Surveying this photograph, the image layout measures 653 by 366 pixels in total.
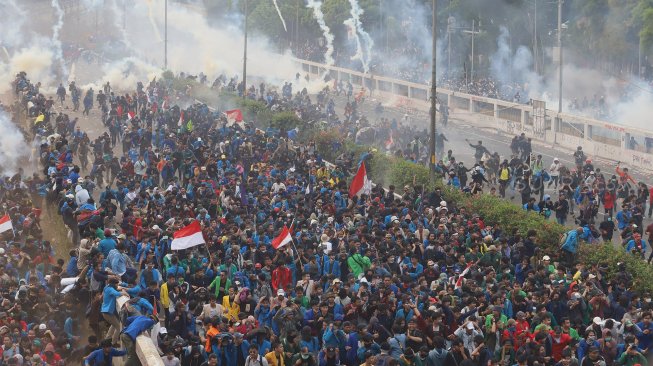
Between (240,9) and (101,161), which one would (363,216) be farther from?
(240,9)

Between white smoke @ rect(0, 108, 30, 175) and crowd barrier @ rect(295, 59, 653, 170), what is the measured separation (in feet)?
59.8

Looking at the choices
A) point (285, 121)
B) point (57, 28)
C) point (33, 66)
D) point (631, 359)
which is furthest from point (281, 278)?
point (57, 28)

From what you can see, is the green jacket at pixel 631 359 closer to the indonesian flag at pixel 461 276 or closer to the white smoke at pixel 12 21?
the indonesian flag at pixel 461 276

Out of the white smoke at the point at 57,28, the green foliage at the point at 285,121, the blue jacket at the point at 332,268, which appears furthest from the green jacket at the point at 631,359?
the white smoke at the point at 57,28

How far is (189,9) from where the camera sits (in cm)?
9012

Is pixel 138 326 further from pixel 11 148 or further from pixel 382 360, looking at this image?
pixel 11 148

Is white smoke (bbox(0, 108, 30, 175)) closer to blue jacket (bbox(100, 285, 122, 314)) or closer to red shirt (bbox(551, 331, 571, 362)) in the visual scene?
blue jacket (bbox(100, 285, 122, 314))

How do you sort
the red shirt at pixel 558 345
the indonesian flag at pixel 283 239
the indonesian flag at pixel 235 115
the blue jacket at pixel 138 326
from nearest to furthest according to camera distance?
the blue jacket at pixel 138 326, the red shirt at pixel 558 345, the indonesian flag at pixel 283 239, the indonesian flag at pixel 235 115

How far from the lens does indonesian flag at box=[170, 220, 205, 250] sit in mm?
18609

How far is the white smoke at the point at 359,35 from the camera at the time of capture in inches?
2747

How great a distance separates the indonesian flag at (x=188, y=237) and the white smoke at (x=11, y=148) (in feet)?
42.0

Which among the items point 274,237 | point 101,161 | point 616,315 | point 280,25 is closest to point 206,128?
point 101,161

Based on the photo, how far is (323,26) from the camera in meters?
75.0

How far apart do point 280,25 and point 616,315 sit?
63158mm
